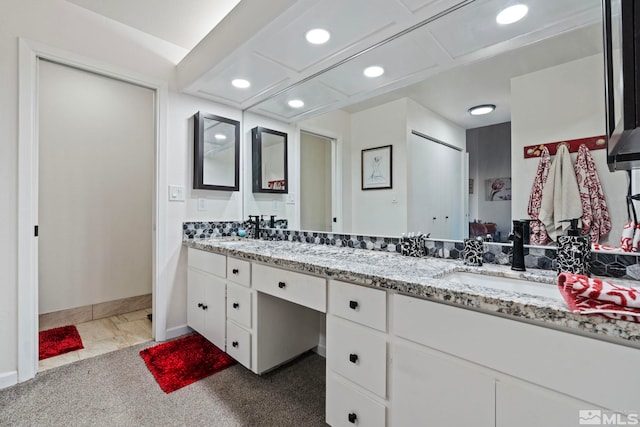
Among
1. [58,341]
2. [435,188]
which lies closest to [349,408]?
[435,188]

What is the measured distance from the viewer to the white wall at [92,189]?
2.64m

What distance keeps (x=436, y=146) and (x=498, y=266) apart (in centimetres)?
73

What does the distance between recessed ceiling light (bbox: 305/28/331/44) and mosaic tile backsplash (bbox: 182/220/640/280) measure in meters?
1.20

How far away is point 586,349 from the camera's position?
68 centimetres

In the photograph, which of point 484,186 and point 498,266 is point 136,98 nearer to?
point 484,186

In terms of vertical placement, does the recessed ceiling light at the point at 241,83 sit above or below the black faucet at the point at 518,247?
above

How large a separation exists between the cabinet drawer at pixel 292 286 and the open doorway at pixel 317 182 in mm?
671

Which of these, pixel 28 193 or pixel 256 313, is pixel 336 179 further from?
pixel 28 193

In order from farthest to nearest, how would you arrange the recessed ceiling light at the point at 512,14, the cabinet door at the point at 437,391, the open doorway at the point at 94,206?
the open doorway at the point at 94,206
the recessed ceiling light at the point at 512,14
the cabinet door at the point at 437,391

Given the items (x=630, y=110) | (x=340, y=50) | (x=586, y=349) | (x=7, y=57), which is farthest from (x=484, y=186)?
(x=7, y=57)

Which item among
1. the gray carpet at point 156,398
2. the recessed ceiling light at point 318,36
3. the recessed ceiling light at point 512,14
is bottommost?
the gray carpet at point 156,398

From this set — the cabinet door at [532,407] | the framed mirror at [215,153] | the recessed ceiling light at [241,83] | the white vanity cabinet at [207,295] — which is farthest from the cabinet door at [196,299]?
the cabinet door at [532,407]

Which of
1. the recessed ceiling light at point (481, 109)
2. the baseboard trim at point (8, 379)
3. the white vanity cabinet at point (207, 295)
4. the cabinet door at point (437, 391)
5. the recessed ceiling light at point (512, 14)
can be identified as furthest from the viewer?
→ the white vanity cabinet at point (207, 295)

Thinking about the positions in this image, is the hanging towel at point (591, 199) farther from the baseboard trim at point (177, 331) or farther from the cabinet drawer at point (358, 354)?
the baseboard trim at point (177, 331)
